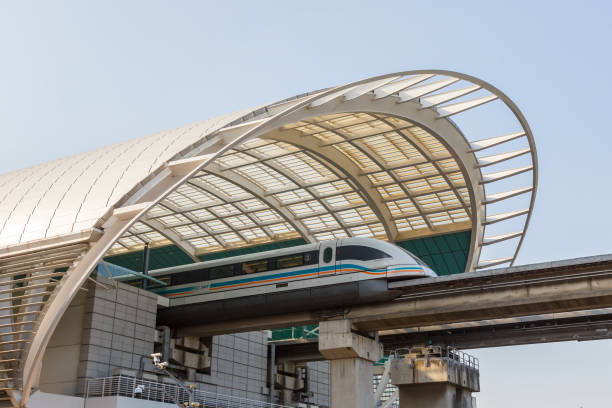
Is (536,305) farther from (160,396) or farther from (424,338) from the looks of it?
(160,396)

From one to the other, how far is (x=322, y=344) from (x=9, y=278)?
12.6 meters

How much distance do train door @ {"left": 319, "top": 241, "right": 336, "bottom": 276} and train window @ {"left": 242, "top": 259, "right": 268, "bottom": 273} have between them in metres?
2.91

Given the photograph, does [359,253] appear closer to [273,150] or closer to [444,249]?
[273,150]

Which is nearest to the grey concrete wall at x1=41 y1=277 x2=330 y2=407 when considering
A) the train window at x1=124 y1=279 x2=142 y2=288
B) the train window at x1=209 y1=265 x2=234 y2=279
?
the train window at x1=124 y1=279 x2=142 y2=288

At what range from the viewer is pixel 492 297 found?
94.8ft

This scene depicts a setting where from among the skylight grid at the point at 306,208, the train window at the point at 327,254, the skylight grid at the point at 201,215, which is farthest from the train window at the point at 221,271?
the skylight grid at the point at 201,215

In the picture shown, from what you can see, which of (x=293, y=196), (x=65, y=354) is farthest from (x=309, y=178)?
(x=65, y=354)

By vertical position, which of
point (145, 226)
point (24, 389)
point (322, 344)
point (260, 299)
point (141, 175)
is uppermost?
point (145, 226)

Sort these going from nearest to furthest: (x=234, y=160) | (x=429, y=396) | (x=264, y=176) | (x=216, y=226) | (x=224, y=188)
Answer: (x=429, y=396) → (x=234, y=160) → (x=264, y=176) → (x=224, y=188) → (x=216, y=226)

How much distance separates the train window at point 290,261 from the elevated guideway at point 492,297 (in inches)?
87.9

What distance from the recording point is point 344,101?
3684cm

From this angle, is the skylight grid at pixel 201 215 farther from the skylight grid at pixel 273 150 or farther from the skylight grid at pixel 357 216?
the skylight grid at pixel 357 216

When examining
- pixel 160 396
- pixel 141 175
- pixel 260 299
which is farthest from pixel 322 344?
pixel 141 175

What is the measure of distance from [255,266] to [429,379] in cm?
914
